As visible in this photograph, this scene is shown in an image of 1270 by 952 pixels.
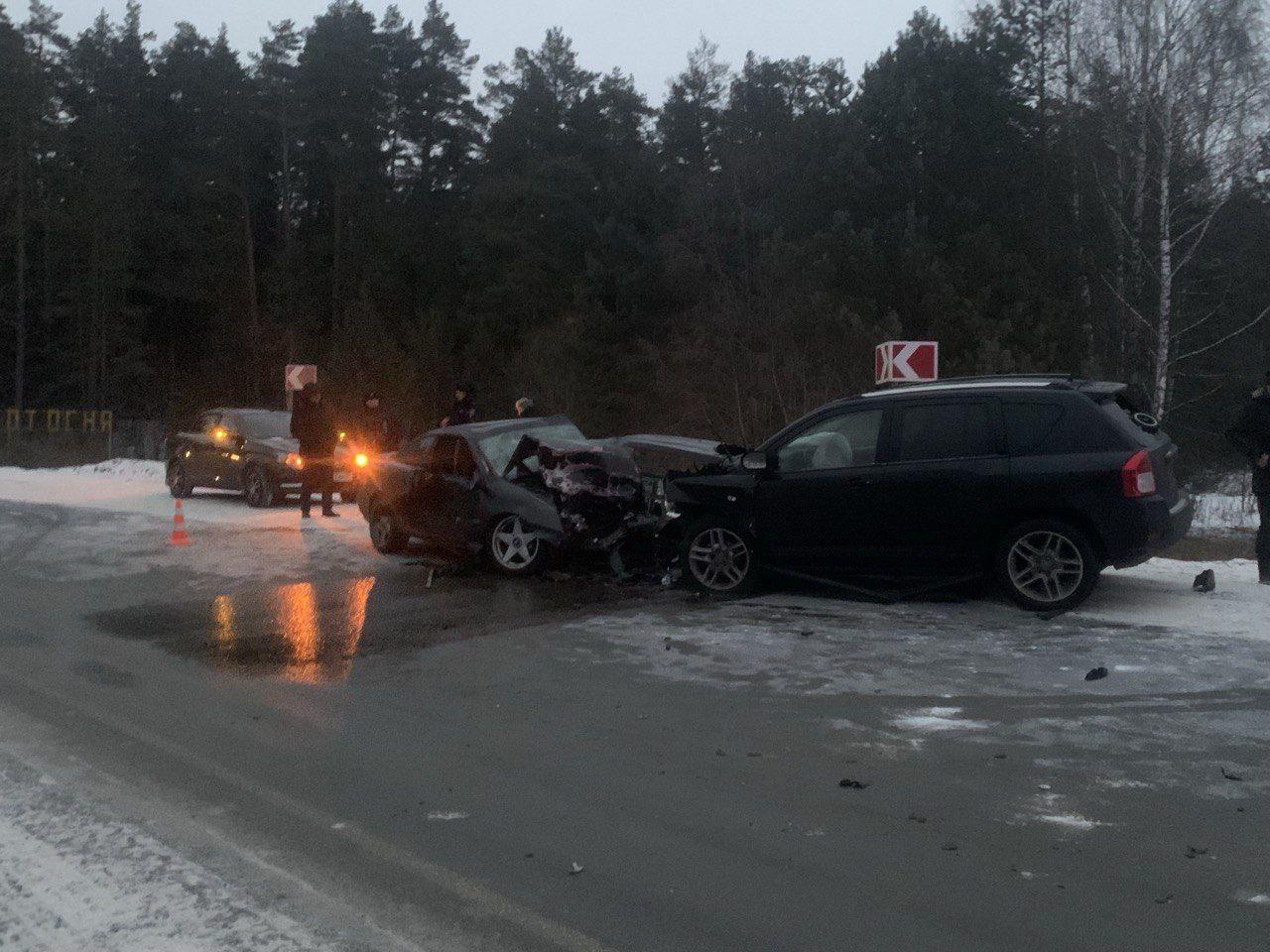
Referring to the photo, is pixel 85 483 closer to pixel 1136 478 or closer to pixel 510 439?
pixel 510 439

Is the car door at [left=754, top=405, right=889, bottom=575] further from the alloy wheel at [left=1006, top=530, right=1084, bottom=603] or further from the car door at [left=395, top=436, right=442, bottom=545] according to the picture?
the car door at [left=395, top=436, right=442, bottom=545]

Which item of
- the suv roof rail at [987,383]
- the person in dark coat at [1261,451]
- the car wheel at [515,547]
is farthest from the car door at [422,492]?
the person in dark coat at [1261,451]

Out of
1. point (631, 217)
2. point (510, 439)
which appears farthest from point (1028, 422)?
point (631, 217)

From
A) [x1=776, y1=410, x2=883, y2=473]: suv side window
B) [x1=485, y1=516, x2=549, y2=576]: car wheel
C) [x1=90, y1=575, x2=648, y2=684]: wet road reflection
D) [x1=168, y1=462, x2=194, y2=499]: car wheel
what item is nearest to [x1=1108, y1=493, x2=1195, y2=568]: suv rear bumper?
[x1=776, y1=410, x2=883, y2=473]: suv side window

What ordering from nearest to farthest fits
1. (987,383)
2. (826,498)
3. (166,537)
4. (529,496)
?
(987,383) < (826,498) < (529,496) < (166,537)

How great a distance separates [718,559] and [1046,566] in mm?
2853

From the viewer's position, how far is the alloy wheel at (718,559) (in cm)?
1194

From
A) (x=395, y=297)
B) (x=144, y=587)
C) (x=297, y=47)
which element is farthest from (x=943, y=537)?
(x=297, y=47)

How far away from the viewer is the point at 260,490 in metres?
21.8

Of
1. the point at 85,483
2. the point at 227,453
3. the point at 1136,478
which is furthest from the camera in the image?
the point at 85,483

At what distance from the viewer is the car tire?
34.0ft

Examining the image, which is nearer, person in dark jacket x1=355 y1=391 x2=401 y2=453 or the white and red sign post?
the white and red sign post

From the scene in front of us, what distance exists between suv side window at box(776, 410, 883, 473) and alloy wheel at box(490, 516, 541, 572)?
9.56 feet

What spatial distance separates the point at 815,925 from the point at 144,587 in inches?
389
